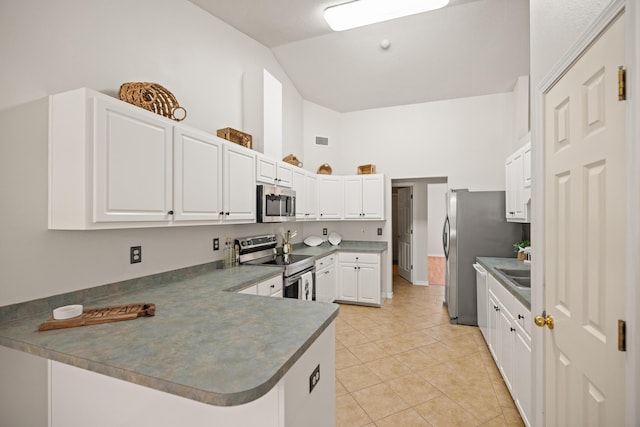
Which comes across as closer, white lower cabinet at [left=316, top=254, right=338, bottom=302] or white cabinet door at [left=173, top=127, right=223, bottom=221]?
white cabinet door at [left=173, top=127, right=223, bottom=221]

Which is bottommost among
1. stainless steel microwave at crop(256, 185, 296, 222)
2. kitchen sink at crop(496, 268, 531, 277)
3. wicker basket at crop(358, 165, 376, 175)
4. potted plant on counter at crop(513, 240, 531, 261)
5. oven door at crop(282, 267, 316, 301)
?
oven door at crop(282, 267, 316, 301)

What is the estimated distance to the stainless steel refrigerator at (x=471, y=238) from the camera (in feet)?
12.1

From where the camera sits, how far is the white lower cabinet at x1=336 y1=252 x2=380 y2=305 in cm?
461

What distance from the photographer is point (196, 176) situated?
2.25 m

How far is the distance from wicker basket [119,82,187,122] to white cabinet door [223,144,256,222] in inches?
22.7

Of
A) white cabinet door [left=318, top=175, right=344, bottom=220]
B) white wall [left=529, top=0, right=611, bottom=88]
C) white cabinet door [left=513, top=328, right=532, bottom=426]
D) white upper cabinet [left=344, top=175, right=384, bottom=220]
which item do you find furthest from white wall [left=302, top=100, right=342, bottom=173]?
white cabinet door [left=513, top=328, right=532, bottom=426]

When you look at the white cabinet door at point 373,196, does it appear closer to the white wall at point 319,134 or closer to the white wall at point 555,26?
the white wall at point 319,134

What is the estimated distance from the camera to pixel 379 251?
4.63 m

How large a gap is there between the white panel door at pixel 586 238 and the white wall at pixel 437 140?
349cm

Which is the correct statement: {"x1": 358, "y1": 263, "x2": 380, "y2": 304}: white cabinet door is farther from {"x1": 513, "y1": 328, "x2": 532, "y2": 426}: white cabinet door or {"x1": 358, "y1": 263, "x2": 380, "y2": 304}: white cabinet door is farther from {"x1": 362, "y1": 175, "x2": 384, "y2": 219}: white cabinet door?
{"x1": 513, "y1": 328, "x2": 532, "y2": 426}: white cabinet door

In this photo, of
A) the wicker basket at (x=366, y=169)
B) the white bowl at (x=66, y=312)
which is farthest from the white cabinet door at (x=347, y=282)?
the white bowl at (x=66, y=312)

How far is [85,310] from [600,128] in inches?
98.1

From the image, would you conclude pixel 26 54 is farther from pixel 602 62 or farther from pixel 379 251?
pixel 379 251

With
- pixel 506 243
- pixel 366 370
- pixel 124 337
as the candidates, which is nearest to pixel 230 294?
pixel 124 337
